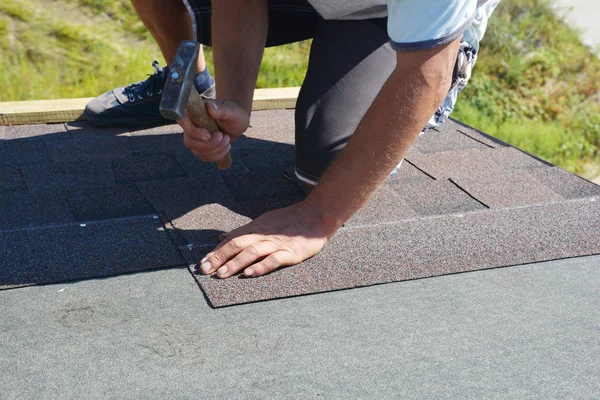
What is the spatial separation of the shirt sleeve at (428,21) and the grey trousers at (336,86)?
61cm

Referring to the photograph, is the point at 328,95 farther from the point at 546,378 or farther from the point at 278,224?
the point at 546,378

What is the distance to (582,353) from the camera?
1545mm

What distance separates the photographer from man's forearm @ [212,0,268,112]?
2123mm

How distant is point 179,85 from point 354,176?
530 millimetres

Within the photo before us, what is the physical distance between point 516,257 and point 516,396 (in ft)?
2.07

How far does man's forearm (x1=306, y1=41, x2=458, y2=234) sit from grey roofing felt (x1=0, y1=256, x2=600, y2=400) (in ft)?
0.84

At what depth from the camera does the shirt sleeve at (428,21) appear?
154 centimetres

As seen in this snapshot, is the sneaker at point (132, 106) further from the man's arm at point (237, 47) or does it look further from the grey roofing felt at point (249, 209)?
the man's arm at point (237, 47)

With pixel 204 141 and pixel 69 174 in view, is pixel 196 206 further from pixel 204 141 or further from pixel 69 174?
pixel 69 174

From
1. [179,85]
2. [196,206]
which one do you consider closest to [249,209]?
[196,206]

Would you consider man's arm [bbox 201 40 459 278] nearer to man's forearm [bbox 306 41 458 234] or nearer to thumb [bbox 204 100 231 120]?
man's forearm [bbox 306 41 458 234]

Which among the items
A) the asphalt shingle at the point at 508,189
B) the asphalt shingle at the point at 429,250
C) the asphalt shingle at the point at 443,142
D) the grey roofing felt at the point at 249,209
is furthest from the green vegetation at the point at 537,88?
the asphalt shingle at the point at 429,250

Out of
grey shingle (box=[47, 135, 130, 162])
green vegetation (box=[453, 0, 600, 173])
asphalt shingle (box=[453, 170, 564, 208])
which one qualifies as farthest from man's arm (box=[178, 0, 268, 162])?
green vegetation (box=[453, 0, 600, 173])

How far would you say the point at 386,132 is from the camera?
Result: 172cm
